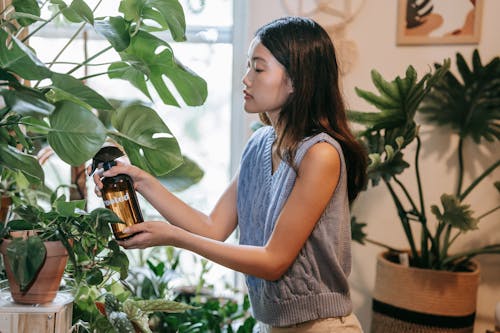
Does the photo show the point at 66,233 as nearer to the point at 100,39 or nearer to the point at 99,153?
the point at 99,153

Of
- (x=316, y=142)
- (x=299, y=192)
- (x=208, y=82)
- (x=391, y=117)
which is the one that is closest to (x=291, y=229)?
(x=299, y=192)

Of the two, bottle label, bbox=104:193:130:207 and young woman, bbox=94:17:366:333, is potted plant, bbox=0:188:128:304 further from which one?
young woman, bbox=94:17:366:333

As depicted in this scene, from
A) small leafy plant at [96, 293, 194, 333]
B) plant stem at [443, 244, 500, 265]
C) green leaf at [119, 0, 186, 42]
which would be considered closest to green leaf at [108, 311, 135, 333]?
small leafy plant at [96, 293, 194, 333]

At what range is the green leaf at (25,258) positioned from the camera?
1119 millimetres

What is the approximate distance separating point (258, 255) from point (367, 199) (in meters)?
1.29

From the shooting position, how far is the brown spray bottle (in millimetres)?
1198

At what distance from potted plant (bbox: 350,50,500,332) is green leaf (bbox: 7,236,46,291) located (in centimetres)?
106

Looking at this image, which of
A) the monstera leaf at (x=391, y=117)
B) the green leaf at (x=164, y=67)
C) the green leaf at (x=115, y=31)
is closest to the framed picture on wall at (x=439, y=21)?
the monstera leaf at (x=391, y=117)

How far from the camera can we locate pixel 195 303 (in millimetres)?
2275

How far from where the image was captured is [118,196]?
1204mm

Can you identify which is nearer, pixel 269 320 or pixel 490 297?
pixel 269 320

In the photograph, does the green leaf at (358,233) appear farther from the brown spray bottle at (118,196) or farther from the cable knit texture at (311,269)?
the brown spray bottle at (118,196)

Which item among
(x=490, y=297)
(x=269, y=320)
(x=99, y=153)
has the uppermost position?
(x=99, y=153)

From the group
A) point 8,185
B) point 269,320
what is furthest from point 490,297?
point 8,185
